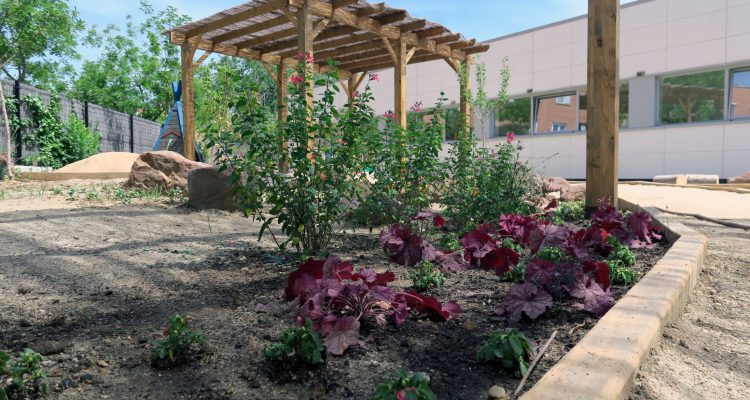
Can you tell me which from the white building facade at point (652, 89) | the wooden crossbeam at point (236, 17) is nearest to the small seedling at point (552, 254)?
the wooden crossbeam at point (236, 17)

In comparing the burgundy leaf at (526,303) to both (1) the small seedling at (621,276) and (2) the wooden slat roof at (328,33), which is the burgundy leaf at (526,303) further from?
(2) the wooden slat roof at (328,33)

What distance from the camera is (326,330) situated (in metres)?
1.56

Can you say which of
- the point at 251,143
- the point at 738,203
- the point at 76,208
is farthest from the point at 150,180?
the point at 738,203

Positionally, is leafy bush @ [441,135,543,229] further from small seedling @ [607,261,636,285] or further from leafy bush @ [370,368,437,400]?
leafy bush @ [370,368,437,400]

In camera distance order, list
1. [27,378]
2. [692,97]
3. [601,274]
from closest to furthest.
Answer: [27,378]
[601,274]
[692,97]

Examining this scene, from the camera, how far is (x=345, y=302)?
1.70 m

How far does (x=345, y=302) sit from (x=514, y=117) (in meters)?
13.9

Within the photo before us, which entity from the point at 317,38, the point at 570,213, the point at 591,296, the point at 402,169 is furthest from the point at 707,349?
the point at 317,38

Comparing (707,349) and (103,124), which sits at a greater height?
(103,124)

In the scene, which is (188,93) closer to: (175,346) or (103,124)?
(175,346)

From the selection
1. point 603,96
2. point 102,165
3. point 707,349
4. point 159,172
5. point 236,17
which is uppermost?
point 236,17

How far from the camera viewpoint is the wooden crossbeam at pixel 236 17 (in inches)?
281

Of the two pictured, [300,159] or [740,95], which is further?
[740,95]

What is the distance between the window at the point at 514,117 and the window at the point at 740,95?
484 cm
